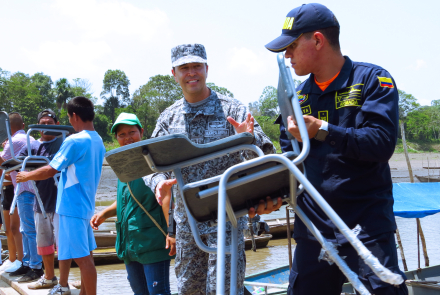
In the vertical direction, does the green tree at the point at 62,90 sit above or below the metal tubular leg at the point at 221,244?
above

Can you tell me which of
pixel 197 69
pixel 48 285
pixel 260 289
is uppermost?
pixel 197 69

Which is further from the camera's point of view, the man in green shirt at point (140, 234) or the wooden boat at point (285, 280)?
the wooden boat at point (285, 280)

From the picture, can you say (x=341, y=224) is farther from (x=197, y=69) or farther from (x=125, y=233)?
(x=125, y=233)

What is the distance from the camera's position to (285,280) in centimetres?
788

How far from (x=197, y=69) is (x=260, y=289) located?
5171mm

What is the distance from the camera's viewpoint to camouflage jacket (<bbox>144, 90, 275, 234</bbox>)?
112 inches

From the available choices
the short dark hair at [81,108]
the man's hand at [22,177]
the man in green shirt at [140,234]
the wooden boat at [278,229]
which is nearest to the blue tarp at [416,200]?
the man in green shirt at [140,234]

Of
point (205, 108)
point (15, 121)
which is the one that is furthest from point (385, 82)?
point (15, 121)

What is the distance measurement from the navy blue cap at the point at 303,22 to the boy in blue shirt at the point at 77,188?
2689mm

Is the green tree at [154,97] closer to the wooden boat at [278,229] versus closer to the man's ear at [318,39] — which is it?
the wooden boat at [278,229]

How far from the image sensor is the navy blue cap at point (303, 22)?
6.81 feet

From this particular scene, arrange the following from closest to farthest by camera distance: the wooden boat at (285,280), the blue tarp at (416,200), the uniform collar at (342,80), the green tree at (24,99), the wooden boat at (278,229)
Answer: the uniform collar at (342,80) < the wooden boat at (285,280) < the blue tarp at (416,200) < the wooden boat at (278,229) < the green tree at (24,99)

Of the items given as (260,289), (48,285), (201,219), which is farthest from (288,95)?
(260,289)

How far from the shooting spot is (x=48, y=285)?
5516 mm
